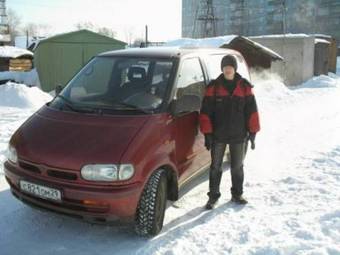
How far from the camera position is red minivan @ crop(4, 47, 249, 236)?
13.1ft

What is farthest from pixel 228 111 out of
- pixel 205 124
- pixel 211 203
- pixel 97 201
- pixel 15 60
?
pixel 15 60

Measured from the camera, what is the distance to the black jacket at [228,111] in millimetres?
5066

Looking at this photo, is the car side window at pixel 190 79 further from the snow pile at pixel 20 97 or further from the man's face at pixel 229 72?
the snow pile at pixel 20 97

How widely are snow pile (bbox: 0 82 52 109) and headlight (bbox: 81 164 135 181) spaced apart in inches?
376

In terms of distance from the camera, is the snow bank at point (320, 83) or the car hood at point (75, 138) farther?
the snow bank at point (320, 83)

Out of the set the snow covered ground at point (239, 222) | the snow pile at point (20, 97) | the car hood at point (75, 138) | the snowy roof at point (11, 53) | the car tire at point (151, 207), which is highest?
the snowy roof at point (11, 53)

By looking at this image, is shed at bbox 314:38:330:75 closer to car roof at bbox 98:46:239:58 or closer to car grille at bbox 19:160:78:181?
car roof at bbox 98:46:239:58

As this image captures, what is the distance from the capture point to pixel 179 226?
15.6 ft

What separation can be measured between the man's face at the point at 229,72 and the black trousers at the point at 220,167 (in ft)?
2.51

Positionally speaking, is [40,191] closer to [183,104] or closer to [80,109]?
[80,109]

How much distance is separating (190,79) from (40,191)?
2.21m

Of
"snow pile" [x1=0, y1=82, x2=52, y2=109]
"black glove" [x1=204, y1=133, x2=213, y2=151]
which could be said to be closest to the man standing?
"black glove" [x1=204, y1=133, x2=213, y2=151]

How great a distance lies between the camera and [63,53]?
20.0m

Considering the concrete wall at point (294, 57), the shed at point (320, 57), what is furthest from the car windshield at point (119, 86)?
the shed at point (320, 57)
